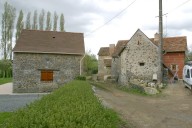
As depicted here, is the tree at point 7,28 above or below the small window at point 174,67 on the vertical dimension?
above

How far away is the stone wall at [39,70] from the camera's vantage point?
30.7 m

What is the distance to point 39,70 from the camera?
3123cm

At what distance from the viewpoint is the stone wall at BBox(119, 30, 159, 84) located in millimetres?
30547

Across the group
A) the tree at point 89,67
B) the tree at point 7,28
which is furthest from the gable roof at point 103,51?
the tree at point 7,28

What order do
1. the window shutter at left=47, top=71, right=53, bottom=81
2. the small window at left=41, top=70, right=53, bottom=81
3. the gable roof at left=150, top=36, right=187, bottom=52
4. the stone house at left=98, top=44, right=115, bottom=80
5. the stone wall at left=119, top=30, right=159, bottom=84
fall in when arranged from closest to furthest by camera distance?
the stone wall at left=119, top=30, right=159, bottom=84, the small window at left=41, top=70, right=53, bottom=81, the window shutter at left=47, top=71, right=53, bottom=81, the gable roof at left=150, top=36, right=187, bottom=52, the stone house at left=98, top=44, right=115, bottom=80

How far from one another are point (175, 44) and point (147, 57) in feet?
16.3

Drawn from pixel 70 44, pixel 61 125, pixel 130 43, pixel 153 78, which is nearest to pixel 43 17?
pixel 70 44

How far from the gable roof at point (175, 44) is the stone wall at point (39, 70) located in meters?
11.0

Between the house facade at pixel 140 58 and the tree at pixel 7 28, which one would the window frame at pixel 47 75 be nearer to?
the house facade at pixel 140 58

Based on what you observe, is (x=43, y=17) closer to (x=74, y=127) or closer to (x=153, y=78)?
(x=153, y=78)

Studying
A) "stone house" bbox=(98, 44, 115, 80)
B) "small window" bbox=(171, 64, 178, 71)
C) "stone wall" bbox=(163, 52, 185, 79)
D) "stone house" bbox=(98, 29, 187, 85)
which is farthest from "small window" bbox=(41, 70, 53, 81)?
"stone house" bbox=(98, 44, 115, 80)

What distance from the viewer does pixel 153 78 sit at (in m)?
29.9

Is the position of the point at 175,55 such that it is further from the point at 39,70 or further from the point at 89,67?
the point at 89,67

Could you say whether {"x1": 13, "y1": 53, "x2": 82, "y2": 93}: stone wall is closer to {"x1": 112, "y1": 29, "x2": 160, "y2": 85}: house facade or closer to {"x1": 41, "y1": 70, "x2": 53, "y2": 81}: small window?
{"x1": 41, "y1": 70, "x2": 53, "y2": 81}: small window
